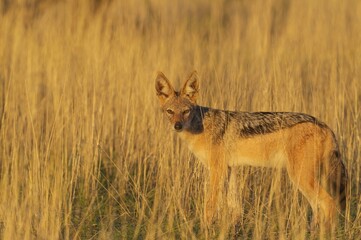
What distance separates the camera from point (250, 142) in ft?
23.1

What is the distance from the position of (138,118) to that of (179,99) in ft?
3.85

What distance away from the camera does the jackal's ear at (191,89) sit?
7.36 meters

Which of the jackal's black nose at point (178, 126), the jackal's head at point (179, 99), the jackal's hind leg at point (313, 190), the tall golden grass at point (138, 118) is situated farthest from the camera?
the jackal's head at point (179, 99)

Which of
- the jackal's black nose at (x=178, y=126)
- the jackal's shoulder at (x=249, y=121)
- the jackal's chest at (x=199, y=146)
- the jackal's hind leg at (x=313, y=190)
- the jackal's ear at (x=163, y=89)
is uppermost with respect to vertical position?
the jackal's ear at (x=163, y=89)

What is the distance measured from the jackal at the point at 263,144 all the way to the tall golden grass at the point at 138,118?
0.19 m

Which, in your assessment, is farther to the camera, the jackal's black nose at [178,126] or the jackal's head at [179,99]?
the jackal's head at [179,99]

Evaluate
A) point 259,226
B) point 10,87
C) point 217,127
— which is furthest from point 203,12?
point 259,226

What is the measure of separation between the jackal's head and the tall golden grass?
0.40 metres

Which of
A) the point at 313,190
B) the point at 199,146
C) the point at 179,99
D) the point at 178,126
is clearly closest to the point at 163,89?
the point at 179,99

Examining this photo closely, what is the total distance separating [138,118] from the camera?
845 cm

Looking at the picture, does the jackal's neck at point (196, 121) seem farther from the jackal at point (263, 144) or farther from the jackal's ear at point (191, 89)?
the jackal's ear at point (191, 89)

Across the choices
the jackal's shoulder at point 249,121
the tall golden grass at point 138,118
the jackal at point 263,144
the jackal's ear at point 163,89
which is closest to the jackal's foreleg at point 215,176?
the jackal at point 263,144

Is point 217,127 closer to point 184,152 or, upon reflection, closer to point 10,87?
point 184,152

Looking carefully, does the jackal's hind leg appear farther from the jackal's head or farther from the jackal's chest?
the jackal's head
